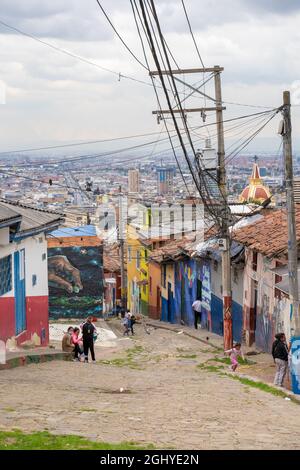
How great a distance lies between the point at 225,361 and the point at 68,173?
118 feet

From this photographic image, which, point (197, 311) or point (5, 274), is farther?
point (197, 311)

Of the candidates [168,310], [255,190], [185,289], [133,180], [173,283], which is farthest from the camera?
[133,180]

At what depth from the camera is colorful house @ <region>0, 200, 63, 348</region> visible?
1941 centimetres

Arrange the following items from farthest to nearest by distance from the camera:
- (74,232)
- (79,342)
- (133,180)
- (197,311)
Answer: (133,180) < (74,232) < (197,311) < (79,342)

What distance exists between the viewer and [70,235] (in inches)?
1829

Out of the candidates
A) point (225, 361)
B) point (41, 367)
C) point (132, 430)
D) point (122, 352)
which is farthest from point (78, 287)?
point (132, 430)

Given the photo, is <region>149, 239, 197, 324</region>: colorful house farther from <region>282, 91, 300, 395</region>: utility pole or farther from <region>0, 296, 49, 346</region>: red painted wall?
<region>282, 91, 300, 395</region>: utility pole

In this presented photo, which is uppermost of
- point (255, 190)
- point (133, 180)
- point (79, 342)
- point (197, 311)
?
point (133, 180)

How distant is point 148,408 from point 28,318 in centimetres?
1206

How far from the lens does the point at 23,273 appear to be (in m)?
22.2

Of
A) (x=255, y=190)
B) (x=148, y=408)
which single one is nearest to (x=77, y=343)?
(x=148, y=408)

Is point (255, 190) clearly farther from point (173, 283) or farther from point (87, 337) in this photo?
point (87, 337)

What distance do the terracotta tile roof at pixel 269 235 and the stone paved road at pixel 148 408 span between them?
4.26 meters
